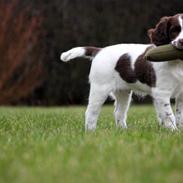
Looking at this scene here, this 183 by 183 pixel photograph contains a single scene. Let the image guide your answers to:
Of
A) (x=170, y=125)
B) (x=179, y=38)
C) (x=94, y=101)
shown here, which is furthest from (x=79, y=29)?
(x=179, y=38)

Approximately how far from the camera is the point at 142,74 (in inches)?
263

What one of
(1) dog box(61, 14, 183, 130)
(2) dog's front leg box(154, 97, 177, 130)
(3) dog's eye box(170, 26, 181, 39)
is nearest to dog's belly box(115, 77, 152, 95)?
(1) dog box(61, 14, 183, 130)

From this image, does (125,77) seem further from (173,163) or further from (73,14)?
(73,14)

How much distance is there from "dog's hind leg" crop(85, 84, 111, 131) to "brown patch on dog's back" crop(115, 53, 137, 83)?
23cm

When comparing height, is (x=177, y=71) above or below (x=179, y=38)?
below

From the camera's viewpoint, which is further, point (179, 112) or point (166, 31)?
point (179, 112)

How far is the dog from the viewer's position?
650 cm

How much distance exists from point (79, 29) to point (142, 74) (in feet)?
48.8

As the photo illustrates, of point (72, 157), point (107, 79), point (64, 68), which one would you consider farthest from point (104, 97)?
point (64, 68)

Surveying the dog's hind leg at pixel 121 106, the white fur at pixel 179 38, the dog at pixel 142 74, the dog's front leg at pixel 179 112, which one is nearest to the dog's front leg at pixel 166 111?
the dog at pixel 142 74

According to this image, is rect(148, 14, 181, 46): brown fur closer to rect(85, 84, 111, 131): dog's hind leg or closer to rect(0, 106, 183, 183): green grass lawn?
rect(85, 84, 111, 131): dog's hind leg

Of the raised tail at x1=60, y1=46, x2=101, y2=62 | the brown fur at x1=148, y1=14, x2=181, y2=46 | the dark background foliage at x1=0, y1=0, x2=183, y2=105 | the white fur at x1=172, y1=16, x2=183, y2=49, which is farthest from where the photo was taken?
the dark background foliage at x1=0, y1=0, x2=183, y2=105

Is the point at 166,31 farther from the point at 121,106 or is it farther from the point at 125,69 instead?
the point at 121,106

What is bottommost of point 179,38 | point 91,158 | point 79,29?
point 91,158
